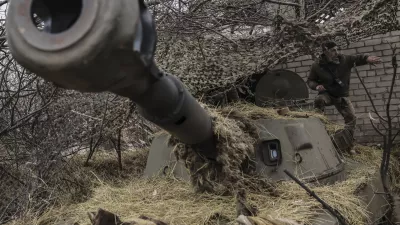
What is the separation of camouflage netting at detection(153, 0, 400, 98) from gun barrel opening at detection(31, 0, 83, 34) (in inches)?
124

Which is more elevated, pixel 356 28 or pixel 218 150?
pixel 356 28

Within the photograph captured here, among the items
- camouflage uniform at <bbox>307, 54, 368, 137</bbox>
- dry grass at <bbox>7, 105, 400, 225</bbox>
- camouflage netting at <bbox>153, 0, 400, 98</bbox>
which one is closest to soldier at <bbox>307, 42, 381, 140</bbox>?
camouflage uniform at <bbox>307, 54, 368, 137</bbox>

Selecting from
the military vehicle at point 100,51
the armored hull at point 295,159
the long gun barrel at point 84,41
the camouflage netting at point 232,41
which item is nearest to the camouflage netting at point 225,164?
the armored hull at point 295,159

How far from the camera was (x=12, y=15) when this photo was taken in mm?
1612

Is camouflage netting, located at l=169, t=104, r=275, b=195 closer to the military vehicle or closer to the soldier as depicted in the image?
the military vehicle

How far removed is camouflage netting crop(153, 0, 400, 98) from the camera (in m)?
4.82

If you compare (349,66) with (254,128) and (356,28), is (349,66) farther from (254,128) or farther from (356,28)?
(254,128)

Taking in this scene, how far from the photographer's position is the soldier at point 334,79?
6582 millimetres

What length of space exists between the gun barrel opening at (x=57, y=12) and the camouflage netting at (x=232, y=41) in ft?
10.4

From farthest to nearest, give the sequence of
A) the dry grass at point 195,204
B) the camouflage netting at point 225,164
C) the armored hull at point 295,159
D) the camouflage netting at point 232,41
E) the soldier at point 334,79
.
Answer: the soldier at point 334,79
the camouflage netting at point 232,41
the armored hull at point 295,159
the camouflage netting at point 225,164
the dry grass at point 195,204

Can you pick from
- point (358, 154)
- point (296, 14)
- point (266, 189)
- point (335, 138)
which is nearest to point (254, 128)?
point (266, 189)

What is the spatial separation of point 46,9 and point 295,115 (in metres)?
3.58

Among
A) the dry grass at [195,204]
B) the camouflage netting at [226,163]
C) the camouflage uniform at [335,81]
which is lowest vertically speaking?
the dry grass at [195,204]

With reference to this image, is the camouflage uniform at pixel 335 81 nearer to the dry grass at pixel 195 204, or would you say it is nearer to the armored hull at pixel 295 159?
the armored hull at pixel 295 159
